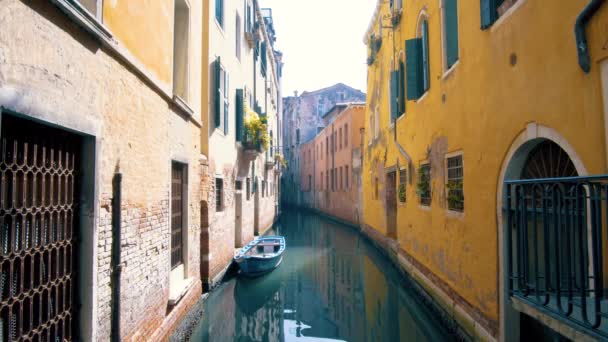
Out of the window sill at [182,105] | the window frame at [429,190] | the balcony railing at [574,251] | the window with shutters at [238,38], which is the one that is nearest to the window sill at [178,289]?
the window sill at [182,105]

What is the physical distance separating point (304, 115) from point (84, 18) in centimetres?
3882

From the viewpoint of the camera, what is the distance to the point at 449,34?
7410 millimetres

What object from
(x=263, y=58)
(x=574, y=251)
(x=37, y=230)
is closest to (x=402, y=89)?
(x=574, y=251)

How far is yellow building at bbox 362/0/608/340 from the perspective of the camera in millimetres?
3311

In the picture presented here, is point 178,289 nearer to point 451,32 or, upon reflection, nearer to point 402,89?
point 451,32

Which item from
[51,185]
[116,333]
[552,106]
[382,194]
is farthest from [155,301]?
[382,194]

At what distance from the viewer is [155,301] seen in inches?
203

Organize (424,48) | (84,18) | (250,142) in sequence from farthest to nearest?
1. (250,142)
2. (424,48)
3. (84,18)

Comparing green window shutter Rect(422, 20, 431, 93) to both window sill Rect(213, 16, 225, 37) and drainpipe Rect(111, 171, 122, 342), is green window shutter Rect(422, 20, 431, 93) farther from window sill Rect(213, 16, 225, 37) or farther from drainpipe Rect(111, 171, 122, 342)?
drainpipe Rect(111, 171, 122, 342)

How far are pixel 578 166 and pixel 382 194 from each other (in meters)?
11.3

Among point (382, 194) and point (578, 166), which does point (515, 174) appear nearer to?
point (578, 166)

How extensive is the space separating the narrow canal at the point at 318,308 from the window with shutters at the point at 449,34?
4708 mm

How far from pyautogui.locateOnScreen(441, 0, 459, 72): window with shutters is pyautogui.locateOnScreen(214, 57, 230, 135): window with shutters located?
4.88 meters

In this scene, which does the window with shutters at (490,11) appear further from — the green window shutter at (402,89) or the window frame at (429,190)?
the green window shutter at (402,89)
